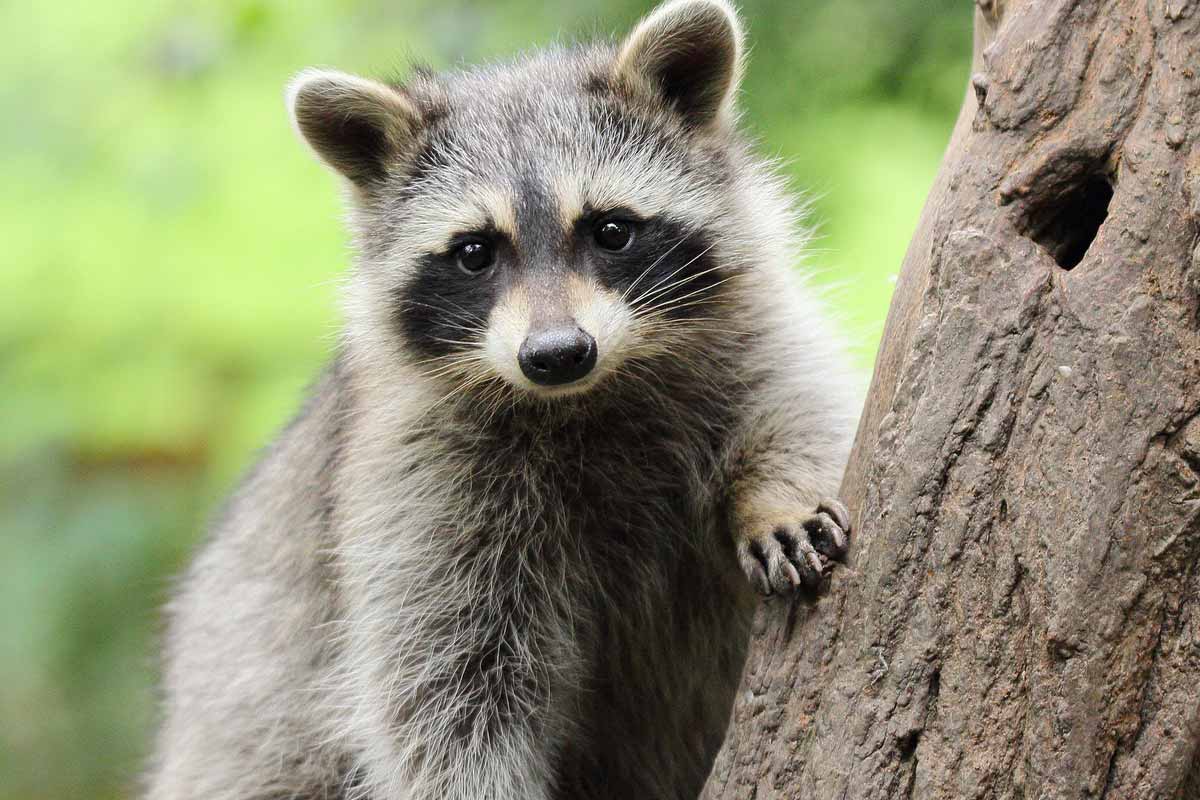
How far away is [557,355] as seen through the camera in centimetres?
303

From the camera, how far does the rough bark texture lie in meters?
2.21

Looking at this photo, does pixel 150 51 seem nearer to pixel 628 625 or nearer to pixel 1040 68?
pixel 628 625

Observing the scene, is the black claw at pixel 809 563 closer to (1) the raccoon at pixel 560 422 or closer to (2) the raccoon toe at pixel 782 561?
(2) the raccoon toe at pixel 782 561

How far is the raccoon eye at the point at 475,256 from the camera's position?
3.41 metres

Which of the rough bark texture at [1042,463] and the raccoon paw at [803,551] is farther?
the raccoon paw at [803,551]

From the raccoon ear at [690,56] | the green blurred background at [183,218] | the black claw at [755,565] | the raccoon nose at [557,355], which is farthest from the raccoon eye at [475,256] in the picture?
the green blurred background at [183,218]

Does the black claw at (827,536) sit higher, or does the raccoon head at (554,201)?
the raccoon head at (554,201)

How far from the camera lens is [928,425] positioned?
97.3 inches

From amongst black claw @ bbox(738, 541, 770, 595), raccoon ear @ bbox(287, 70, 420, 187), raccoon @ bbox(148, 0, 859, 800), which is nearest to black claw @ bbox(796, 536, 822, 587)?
black claw @ bbox(738, 541, 770, 595)

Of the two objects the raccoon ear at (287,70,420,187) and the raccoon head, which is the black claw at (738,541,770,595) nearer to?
the raccoon head

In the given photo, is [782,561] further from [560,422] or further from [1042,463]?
[560,422]

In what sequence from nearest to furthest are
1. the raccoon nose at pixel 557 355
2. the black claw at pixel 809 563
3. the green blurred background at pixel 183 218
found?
the black claw at pixel 809 563 < the raccoon nose at pixel 557 355 < the green blurred background at pixel 183 218

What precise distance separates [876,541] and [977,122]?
0.81m

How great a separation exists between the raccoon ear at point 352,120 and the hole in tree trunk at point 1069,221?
1833 mm
